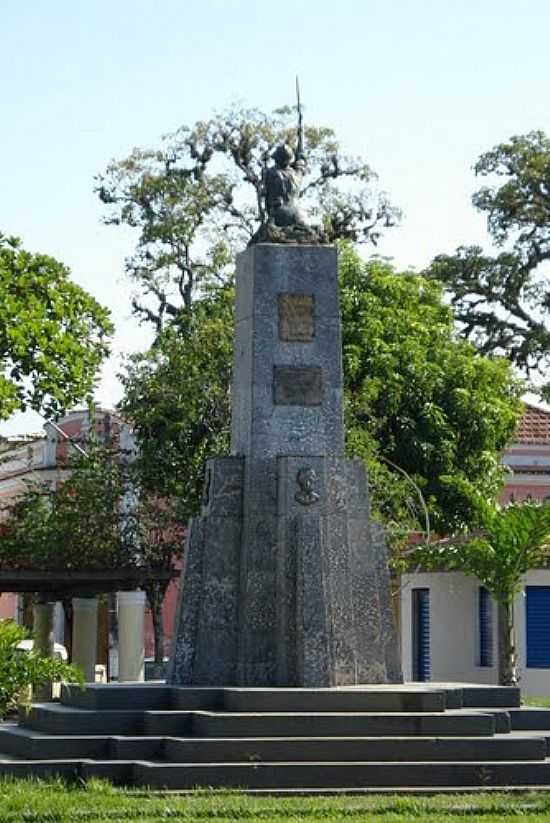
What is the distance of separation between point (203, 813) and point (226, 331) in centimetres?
2179

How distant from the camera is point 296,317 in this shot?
19.4 meters

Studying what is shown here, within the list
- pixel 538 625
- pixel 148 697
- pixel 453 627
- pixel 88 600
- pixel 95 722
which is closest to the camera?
pixel 95 722

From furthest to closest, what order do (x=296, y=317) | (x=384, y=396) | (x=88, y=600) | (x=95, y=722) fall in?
(x=384, y=396) < (x=88, y=600) < (x=296, y=317) < (x=95, y=722)

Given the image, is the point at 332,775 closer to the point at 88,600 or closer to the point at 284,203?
the point at 284,203

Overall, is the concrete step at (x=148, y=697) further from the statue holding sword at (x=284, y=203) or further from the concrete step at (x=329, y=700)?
the statue holding sword at (x=284, y=203)

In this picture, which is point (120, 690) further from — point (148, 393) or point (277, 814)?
point (148, 393)

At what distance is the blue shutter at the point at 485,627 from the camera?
35719mm

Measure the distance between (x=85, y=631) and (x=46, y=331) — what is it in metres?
5.05

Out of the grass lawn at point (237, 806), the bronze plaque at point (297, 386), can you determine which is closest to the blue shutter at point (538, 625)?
the bronze plaque at point (297, 386)

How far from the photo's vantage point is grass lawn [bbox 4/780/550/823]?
1438 cm

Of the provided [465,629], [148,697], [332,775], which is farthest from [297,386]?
[465,629]

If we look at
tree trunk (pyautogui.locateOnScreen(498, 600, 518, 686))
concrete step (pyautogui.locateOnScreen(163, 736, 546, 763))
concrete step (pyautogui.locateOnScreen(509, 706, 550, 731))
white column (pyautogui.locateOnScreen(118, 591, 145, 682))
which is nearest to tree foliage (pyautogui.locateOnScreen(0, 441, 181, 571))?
white column (pyautogui.locateOnScreen(118, 591, 145, 682))

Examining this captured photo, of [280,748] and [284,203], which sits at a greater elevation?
[284,203]

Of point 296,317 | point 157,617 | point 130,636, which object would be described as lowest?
point 130,636
